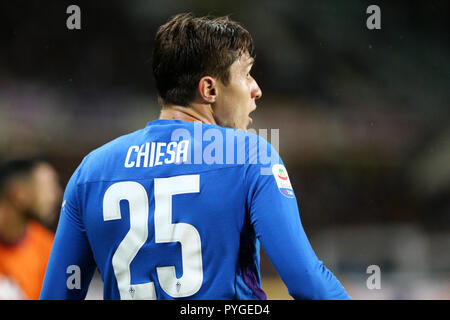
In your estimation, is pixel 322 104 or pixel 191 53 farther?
pixel 322 104

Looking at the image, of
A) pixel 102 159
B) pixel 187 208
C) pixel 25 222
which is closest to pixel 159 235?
pixel 187 208

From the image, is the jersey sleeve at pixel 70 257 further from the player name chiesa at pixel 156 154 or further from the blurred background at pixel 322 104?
the blurred background at pixel 322 104

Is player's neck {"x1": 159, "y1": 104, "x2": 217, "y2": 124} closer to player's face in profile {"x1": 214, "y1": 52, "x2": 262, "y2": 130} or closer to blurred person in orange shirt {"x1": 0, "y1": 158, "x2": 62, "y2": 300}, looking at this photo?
player's face in profile {"x1": 214, "y1": 52, "x2": 262, "y2": 130}

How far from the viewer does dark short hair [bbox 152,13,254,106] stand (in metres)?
0.98

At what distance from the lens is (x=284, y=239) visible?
2.71 feet

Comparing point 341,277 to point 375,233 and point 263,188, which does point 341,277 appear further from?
point 263,188

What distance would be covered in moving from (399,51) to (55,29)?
2.94 m

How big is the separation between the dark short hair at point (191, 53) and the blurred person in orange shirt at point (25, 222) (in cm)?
196

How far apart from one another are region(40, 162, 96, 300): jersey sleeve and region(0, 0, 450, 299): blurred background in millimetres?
2857

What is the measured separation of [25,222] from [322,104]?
2.54 meters

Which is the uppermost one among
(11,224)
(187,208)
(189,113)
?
(189,113)

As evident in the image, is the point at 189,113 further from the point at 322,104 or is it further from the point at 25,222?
the point at 322,104

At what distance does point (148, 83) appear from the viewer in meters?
4.11
